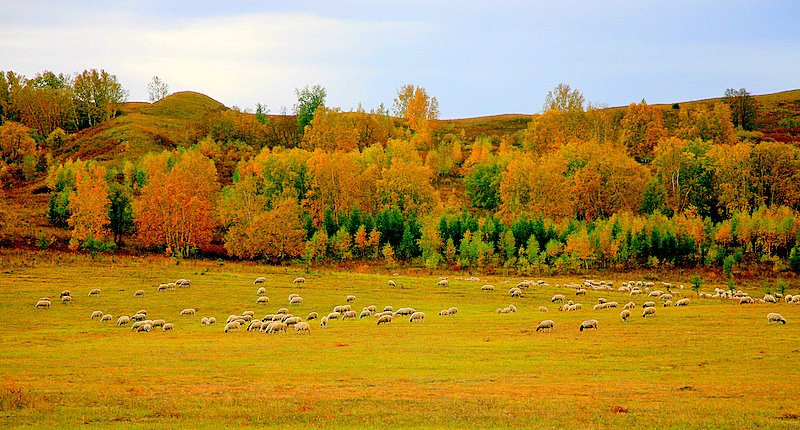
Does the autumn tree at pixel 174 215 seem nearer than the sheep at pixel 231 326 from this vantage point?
No

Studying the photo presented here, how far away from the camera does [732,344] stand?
34.4 metres

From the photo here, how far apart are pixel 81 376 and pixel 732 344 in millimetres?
30002

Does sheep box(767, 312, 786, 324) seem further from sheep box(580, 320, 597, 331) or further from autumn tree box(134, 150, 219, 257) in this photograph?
autumn tree box(134, 150, 219, 257)

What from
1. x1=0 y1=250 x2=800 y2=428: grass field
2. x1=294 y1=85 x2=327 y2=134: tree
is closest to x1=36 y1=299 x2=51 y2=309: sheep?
x1=0 y1=250 x2=800 y2=428: grass field

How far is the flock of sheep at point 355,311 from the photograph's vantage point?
44625 millimetres

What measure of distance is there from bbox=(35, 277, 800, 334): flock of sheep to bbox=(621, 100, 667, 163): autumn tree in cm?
10447

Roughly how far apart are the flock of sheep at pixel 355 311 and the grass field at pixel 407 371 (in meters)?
1.00

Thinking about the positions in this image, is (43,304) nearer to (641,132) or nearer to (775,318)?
(775,318)

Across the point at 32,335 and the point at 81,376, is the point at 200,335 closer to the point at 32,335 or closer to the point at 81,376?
the point at 32,335

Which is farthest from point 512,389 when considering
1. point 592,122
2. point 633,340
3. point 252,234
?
point 592,122

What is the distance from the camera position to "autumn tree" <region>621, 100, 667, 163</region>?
17520 centimetres

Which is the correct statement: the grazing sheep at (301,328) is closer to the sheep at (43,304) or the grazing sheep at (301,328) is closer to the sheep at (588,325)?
the sheep at (588,325)

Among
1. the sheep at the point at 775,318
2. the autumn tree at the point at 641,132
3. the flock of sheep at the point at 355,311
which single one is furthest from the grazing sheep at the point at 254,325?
the autumn tree at the point at 641,132

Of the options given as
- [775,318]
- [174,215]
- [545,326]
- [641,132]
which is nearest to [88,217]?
[174,215]
